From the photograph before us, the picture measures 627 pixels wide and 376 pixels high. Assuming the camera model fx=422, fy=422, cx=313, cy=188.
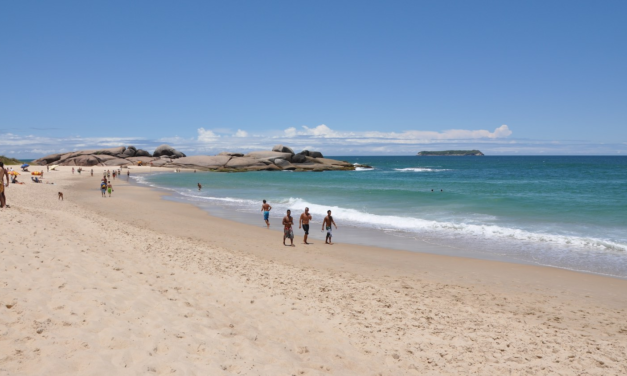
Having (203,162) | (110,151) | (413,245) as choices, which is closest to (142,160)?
(110,151)

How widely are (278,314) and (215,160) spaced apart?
83.8 m

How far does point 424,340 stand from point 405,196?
88.1 feet

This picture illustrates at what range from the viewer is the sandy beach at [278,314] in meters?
5.04

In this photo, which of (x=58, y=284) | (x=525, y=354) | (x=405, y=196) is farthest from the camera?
(x=405, y=196)

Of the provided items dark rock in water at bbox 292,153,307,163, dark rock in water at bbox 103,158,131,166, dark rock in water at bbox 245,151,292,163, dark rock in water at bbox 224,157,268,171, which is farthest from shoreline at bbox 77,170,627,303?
dark rock in water at bbox 103,158,131,166

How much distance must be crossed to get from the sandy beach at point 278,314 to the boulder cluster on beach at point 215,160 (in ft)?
245

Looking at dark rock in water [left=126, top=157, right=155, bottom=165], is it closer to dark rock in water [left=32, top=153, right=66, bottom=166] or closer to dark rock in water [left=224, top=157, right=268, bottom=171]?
dark rock in water [left=32, top=153, right=66, bottom=166]

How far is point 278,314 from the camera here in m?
7.17

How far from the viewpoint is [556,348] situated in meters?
6.35

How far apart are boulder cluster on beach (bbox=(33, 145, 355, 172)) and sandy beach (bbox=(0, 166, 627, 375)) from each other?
7479cm

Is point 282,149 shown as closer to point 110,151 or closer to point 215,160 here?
point 215,160

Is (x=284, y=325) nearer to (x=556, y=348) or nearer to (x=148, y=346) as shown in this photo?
(x=148, y=346)

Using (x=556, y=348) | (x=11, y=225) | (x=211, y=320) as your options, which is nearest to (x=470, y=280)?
(x=556, y=348)

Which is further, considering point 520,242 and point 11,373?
point 520,242
